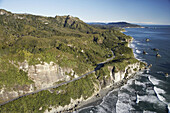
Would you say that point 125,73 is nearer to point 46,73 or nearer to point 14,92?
point 46,73

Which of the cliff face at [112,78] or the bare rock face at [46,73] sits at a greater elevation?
the bare rock face at [46,73]

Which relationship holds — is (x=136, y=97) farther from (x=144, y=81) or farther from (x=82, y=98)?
(x=82, y=98)

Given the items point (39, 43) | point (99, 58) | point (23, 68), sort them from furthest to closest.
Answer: point (99, 58) → point (39, 43) → point (23, 68)

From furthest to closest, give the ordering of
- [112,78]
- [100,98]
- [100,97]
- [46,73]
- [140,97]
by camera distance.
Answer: [112,78] < [46,73] < [100,97] < [100,98] < [140,97]

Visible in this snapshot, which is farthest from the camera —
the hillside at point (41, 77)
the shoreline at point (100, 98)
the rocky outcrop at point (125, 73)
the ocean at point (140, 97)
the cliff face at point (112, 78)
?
the rocky outcrop at point (125, 73)

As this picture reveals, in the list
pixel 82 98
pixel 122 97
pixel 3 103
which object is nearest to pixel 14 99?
pixel 3 103

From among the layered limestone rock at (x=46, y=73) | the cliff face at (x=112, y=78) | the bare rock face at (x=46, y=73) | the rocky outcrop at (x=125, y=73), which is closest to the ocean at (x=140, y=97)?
the rocky outcrop at (x=125, y=73)

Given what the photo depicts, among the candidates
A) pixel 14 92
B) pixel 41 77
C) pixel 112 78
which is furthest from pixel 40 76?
pixel 112 78

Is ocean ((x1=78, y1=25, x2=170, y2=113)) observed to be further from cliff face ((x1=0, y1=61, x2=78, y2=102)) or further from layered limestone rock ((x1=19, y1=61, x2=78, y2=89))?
cliff face ((x1=0, y1=61, x2=78, y2=102))

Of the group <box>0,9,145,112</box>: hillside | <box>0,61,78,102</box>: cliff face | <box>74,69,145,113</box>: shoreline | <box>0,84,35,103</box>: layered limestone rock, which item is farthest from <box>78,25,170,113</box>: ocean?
<box>0,84,35,103</box>: layered limestone rock

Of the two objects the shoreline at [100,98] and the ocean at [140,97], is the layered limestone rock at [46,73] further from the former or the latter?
the ocean at [140,97]

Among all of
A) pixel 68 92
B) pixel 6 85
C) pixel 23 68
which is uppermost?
pixel 23 68
